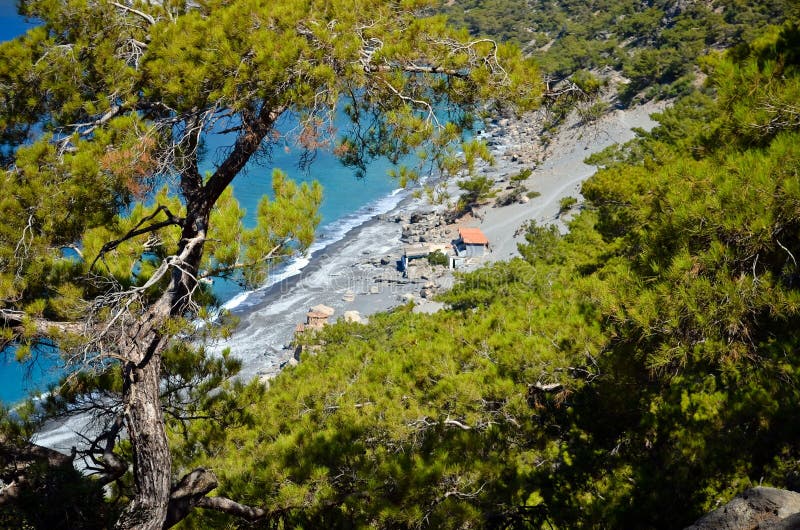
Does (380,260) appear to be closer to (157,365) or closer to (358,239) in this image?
(358,239)

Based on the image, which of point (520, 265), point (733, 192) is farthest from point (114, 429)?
point (520, 265)

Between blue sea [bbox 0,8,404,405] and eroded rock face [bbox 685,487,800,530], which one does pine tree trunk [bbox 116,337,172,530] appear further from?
blue sea [bbox 0,8,404,405]

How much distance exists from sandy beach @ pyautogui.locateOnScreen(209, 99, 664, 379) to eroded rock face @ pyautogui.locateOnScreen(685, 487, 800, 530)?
13620 mm

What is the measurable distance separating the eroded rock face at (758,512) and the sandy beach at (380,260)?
44.7 feet

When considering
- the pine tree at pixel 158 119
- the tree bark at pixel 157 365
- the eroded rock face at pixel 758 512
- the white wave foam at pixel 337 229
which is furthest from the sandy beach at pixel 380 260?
the eroded rock face at pixel 758 512

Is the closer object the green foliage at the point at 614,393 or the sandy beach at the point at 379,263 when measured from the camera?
the green foliage at the point at 614,393

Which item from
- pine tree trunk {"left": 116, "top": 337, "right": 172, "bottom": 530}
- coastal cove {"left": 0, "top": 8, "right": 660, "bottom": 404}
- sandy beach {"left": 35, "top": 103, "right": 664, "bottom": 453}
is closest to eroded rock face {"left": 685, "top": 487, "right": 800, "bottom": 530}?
pine tree trunk {"left": 116, "top": 337, "right": 172, "bottom": 530}

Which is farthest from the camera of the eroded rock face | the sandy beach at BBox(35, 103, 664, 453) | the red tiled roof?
the red tiled roof

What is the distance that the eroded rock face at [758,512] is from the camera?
88.2 inches

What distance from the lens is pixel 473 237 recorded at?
77.9ft

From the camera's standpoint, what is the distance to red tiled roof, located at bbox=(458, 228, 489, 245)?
76.9 feet

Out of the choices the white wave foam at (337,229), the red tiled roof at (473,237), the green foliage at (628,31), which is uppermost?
the green foliage at (628,31)

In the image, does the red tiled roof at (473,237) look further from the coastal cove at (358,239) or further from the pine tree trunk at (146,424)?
the pine tree trunk at (146,424)

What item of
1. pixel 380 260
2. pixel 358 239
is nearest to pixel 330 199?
pixel 358 239
